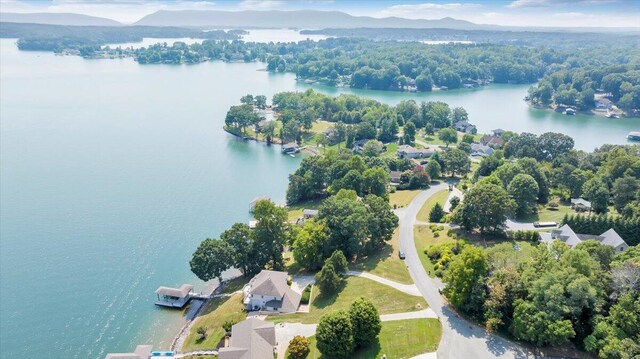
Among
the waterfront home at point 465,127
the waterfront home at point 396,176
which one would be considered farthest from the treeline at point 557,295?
the waterfront home at point 465,127

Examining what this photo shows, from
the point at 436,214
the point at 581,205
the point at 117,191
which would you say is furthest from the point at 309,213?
the point at 581,205

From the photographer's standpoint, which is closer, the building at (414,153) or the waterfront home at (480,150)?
the building at (414,153)

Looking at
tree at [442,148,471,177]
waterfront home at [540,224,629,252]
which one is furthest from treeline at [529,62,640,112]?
waterfront home at [540,224,629,252]

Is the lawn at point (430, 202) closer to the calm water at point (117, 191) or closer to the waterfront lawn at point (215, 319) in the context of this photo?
the calm water at point (117, 191)

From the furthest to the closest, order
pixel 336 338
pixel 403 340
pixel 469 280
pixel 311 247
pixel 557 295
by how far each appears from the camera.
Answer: pixel 311 247 < pixel 469 280 < pixel 403 340 < pixel 336 338 < pixel 557 295

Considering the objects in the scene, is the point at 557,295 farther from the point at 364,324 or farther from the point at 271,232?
the point at 271,232

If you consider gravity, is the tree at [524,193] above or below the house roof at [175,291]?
above

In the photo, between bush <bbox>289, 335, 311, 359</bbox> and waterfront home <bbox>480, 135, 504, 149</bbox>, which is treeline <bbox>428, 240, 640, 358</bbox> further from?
waterfront home <bbox>480, 135, 504, 149</bbox>

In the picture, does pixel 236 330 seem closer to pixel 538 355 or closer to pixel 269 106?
pixel 538 355
